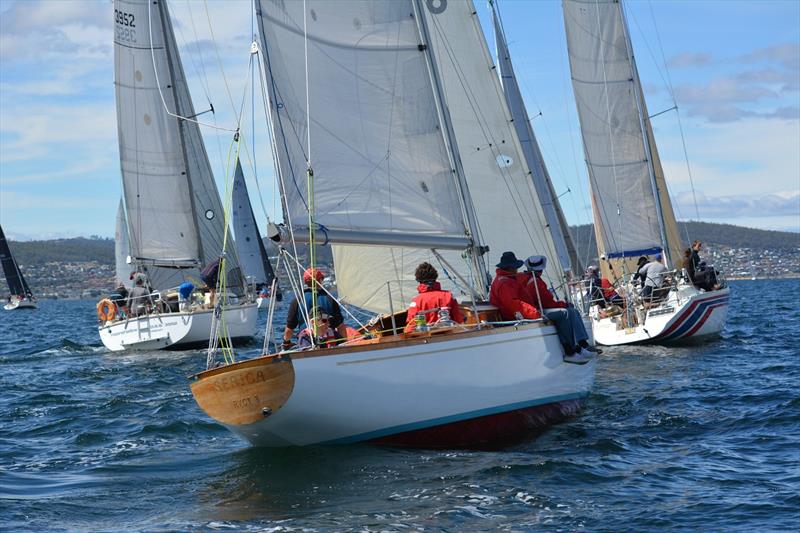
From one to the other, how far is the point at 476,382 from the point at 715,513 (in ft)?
9.98

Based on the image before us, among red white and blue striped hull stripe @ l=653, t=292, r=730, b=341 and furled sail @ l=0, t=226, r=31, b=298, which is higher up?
furled sail @ l=0, t=226, r=31, b=298

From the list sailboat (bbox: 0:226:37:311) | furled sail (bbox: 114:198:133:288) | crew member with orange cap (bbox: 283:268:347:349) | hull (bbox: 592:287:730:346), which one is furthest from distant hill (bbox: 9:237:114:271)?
crew member with orange cap (bbox: 283:268:347:349)

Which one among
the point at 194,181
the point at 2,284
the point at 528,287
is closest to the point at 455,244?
the point at 528,287

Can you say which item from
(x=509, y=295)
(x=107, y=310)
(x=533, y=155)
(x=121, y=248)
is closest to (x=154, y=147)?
→ (x=107, y=310)

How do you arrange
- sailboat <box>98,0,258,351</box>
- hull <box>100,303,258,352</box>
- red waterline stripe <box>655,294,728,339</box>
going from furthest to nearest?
sailboat <box>98,0,258,351</box> < hull <box>100,303,258,352</box> < red waterline stripe <box>655,294,728,339</box>

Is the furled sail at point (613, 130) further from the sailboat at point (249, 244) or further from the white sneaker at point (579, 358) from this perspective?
the sailboat at point (249, 244)

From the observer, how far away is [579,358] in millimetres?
12367

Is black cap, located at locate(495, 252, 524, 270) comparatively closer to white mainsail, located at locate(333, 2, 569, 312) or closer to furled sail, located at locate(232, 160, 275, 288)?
white mainsail, located at locate(333, 2, 569, 312)

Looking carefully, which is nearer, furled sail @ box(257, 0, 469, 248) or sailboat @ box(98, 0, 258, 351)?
furled sail @ box(257, 0, 469, 248)

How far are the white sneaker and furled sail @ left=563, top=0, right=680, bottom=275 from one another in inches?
567

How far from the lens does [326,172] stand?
1126cm

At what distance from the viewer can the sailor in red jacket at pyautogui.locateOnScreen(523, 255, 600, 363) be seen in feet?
39.6

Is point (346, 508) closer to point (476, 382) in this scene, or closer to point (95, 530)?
point (95, 530)

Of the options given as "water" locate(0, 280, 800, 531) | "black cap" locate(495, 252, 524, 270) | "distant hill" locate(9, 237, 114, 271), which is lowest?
"water" locate(0, 280, 800, 531)
